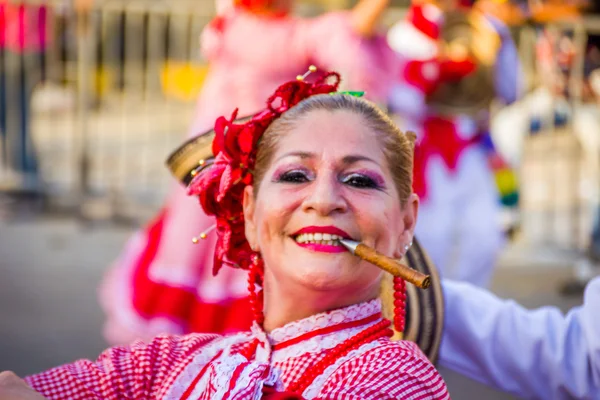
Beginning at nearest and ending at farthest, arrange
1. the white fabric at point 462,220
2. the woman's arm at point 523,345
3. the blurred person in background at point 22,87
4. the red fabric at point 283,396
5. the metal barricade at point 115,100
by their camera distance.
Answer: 1. the red fabric at point 283,396
2. the woman's arm at point 523,345
3. the white fabric at point 462,220
4. the blurred person in background at point 22,87
5. the metal barricade at point 115,100

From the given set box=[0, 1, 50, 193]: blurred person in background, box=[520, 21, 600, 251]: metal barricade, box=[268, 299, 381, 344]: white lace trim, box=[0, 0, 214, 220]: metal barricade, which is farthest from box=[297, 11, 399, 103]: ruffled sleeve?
box=[0, 1, 50, 193]: blurred person in background

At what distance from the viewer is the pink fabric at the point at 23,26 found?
22.9ft

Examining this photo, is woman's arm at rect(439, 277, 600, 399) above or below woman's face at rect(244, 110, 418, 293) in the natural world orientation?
below

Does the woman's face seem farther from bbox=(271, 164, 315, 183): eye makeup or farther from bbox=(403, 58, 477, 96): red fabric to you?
bbox=(403, 58, 477, 96): red fabric

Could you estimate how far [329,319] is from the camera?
1788 millimetres

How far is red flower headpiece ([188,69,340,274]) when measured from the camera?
1.97 meters

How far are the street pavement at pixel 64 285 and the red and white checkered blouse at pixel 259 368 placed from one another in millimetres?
1742

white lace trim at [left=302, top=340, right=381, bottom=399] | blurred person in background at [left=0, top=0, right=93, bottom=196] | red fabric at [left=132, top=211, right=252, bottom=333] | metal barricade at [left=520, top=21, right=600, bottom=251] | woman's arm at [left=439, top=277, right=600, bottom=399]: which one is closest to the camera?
white lace trim at [left=302, top=340, right=381, bottom=399]

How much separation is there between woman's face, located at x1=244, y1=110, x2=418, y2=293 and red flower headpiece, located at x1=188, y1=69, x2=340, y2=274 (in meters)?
0.09

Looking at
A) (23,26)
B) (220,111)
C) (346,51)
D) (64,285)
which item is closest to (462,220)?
(346,51)

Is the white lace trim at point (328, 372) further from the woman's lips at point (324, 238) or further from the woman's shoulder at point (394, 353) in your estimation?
the woman's lips at point (324, 238)

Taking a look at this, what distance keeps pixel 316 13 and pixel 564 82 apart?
2791 mm

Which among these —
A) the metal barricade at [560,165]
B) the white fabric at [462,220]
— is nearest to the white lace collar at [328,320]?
the white fabric at [462,220]

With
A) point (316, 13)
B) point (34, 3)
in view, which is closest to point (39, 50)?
point (34, 3)
